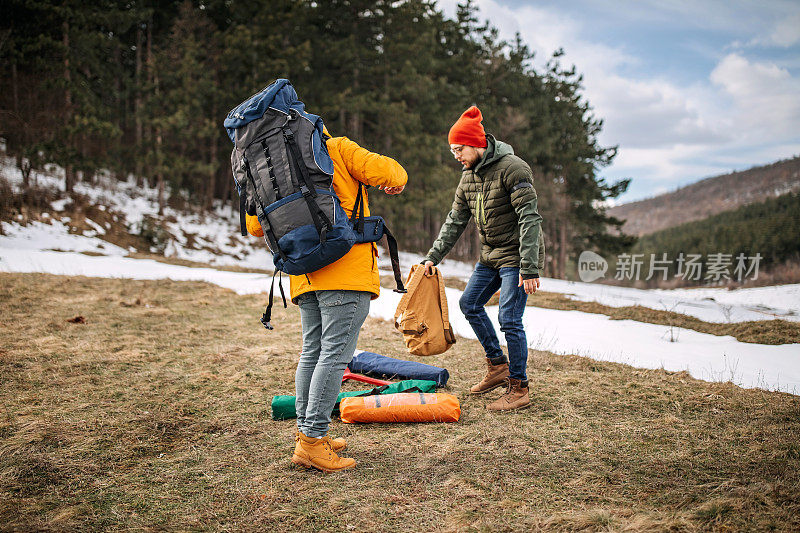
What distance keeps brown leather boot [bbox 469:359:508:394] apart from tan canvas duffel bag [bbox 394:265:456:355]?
521 millimetres

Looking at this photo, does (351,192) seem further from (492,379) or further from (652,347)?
(652,347)

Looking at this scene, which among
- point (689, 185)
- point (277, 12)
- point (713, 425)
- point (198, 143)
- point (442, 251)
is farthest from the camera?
point (689, 185)

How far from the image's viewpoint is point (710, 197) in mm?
66250

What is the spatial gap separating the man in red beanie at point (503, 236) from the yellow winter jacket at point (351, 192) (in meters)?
1.29

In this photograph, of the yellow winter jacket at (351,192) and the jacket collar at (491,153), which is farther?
the jacket collar at (491,153)

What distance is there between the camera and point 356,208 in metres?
2.74

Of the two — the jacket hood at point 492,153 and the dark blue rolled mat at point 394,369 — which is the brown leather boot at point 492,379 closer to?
the dark blue rolled mat at point 394,369

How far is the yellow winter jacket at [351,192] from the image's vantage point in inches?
104

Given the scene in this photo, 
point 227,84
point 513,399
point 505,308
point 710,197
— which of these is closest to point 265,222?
point 505,308

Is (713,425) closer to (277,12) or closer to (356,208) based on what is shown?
(356,208)

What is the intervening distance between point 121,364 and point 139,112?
20.6m

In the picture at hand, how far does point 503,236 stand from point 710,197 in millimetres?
74250

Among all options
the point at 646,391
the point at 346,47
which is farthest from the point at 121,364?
the point at 346,47

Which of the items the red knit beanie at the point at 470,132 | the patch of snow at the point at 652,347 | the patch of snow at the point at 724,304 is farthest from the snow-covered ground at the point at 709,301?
the red knit beanie at the point at 470,132
